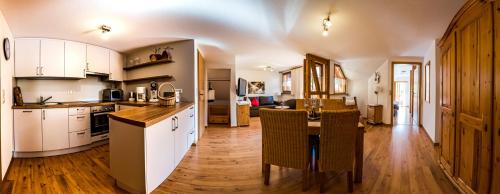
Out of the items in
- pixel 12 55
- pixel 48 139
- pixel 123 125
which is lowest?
pixel 48 139

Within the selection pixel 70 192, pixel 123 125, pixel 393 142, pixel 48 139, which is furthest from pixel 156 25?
pixel 393 142

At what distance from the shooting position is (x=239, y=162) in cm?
292

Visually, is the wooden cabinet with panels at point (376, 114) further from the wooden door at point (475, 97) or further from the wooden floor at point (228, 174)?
the wooden door at point (475, 97)

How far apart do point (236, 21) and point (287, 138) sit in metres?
1.77

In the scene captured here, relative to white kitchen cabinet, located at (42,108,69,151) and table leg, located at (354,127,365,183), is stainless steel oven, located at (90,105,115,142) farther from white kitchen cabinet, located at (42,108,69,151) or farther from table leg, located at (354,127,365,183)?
table leg, located at (354,127,365,183)

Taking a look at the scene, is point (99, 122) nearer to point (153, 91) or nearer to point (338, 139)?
point (153, 91)

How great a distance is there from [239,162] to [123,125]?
155 cm

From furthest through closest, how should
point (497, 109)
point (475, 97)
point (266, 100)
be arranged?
point (266, 100) < point (475, 97) < point (497, 109)

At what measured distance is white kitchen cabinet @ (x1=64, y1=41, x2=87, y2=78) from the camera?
11.6 feet

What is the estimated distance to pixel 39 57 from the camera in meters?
3.33

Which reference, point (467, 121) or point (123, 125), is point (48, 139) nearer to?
point (123, 125)

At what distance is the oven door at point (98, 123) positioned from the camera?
361 centimetres

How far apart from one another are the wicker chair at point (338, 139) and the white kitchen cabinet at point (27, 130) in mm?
4021

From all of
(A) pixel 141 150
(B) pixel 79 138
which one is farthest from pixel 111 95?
(A) pixel 141 150
